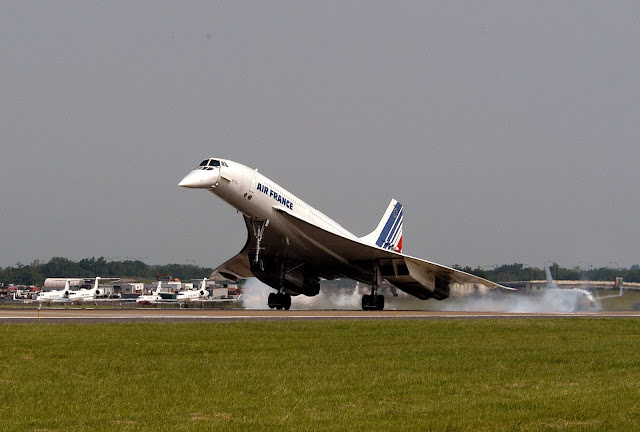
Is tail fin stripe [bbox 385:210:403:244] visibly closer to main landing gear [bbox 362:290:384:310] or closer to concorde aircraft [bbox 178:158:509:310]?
concorde aircraft [bbox 178:158:509:310]

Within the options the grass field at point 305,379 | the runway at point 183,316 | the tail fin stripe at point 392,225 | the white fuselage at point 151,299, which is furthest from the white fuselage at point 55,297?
the grass field at point 305,379

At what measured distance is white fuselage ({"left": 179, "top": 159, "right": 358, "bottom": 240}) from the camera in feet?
85.9

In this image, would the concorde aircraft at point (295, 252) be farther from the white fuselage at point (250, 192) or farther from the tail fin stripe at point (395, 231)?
the tail fin stripe at point (395, 231)

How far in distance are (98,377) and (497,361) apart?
608 centimetres

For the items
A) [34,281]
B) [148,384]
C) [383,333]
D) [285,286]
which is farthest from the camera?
[34,281]

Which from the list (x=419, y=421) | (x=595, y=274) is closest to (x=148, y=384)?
(x=419, y=421)

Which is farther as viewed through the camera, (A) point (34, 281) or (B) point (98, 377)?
(A) point (34, 281)

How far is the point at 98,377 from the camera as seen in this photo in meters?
10.3

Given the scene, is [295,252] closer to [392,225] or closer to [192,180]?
[192,180]

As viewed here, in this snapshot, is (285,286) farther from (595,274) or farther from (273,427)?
(595,274)

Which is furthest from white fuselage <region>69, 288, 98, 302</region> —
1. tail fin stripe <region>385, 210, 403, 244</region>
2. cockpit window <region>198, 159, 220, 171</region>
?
cockpit window <region>198, 159, 220, 171</region>

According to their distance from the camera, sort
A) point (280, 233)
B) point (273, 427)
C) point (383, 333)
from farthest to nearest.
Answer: point (280, 233), point (383, 333), point (273, 427)

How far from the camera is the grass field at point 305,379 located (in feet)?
26.0

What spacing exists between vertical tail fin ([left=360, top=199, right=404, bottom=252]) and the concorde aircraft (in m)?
0.70
